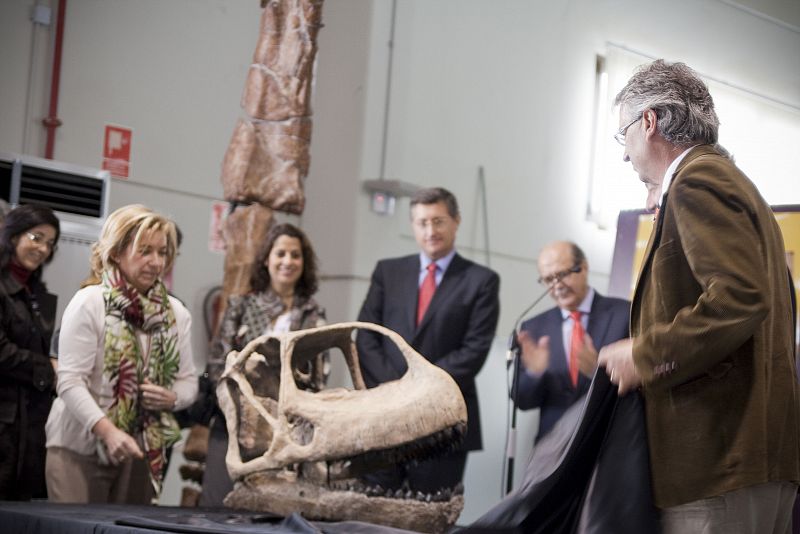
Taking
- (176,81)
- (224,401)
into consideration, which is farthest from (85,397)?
(176,81)

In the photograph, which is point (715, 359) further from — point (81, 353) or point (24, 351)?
point (24, 351)

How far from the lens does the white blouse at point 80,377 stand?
116 inches

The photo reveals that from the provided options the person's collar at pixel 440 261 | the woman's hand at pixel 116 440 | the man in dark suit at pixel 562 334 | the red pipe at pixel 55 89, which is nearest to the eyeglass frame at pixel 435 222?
the person's collar at pixel 440 261

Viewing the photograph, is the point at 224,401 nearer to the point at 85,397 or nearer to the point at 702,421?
the point at 85,397

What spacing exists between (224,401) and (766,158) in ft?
11.1

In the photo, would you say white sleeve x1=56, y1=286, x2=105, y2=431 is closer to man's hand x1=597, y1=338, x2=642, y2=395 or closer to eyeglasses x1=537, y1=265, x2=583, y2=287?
man's hand x1=597, y1=338, x2=642, y2=395

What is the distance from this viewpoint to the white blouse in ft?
9.70

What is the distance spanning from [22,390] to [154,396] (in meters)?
0.59

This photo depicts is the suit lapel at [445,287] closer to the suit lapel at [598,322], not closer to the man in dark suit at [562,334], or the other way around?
the man in dark suit at [562,334]

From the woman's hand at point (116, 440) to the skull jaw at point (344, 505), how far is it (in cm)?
43

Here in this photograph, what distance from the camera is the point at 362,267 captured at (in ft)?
22.0

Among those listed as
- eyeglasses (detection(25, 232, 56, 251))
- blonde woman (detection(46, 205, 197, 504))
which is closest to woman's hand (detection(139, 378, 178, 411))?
blonde woman (detection(46, 205, 197, 504))

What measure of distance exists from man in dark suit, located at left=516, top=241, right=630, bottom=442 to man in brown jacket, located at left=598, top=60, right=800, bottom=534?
2144mm

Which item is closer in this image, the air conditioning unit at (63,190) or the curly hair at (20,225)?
the curly hair at (20,225)
